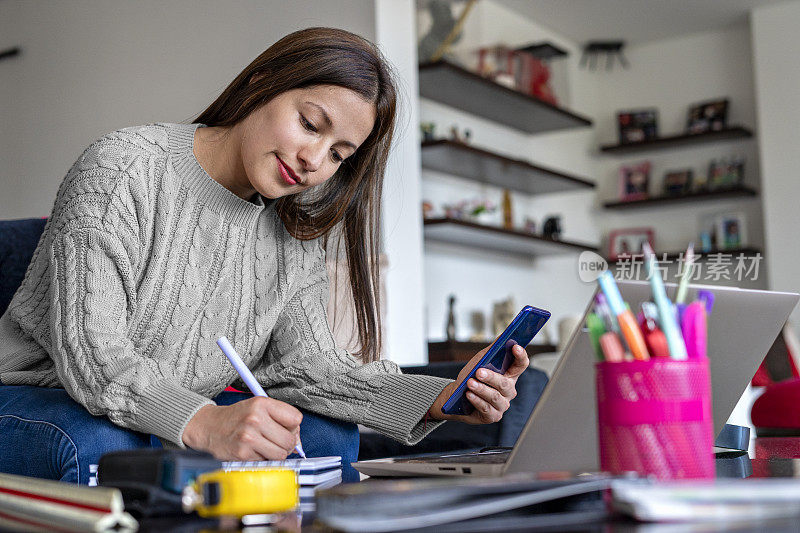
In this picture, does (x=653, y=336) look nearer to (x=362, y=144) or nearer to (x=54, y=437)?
(x=54, y=437)

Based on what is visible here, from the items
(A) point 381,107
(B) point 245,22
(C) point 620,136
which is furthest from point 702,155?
(A) point 381,107

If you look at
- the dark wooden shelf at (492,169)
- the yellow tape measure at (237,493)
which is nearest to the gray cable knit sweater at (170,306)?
the yellow tape measure at (237,493)

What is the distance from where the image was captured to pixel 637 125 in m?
5.47

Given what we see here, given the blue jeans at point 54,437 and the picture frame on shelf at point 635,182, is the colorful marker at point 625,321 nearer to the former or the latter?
the blue jeans at point 54,437

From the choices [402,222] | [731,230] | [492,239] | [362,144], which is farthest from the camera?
[731,230]

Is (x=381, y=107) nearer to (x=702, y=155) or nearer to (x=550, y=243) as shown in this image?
(x=550, y=243)

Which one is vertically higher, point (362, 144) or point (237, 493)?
point (362, 144)

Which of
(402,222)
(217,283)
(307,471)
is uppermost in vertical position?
(402,222)

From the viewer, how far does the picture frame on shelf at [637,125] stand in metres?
5.44

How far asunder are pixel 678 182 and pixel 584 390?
15.7ft

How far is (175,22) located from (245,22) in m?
0.37

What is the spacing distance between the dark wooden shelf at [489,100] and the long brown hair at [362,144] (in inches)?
93.6

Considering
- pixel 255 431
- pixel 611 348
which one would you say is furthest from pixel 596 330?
pixel 255 431

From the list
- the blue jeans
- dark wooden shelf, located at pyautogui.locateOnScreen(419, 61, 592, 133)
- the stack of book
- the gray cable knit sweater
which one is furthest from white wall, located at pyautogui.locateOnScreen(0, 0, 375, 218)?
the stack of book
